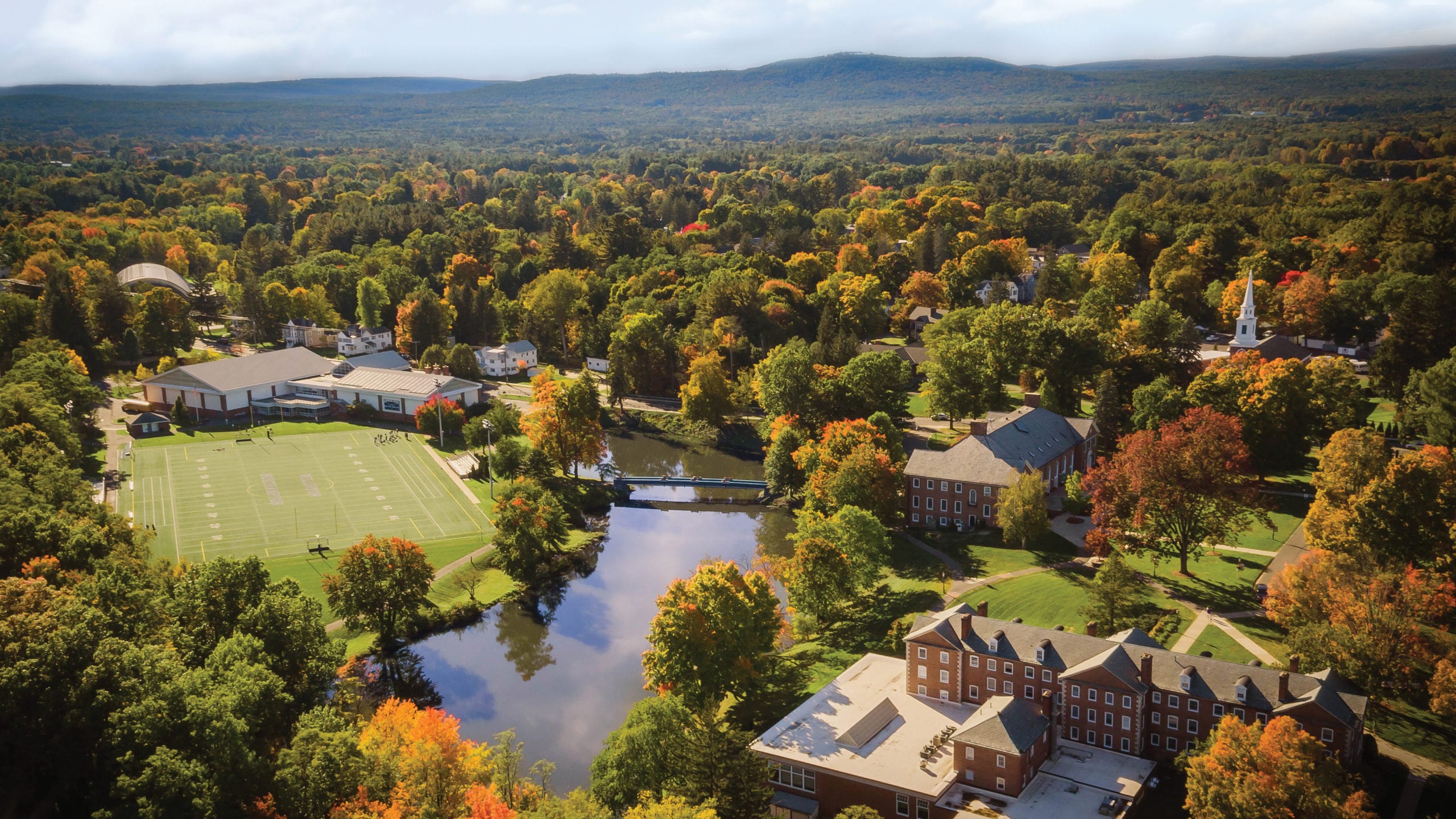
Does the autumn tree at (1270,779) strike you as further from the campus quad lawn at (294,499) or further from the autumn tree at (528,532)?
the campus quad lawn at (294,499)

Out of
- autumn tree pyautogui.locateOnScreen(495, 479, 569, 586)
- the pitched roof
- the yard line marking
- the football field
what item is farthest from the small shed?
autumn tree pyautogui.locateOnScreen(495, 479, 569, 586)

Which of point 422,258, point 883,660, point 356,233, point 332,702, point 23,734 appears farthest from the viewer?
point 356,233

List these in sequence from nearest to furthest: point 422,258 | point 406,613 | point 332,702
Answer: point 332,702 → point 406,613 → point 422,258

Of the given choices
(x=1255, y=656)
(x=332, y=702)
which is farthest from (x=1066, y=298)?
(x=332, y=702)

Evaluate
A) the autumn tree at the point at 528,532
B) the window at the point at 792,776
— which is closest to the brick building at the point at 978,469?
the autumn tree at the point at 528,532

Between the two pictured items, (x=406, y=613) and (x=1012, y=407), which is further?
(x=1012, y=407)

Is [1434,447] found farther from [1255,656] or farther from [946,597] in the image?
[946,597]
